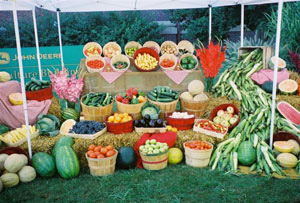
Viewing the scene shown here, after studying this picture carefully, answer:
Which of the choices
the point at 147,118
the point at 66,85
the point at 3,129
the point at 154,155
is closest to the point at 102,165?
the point at 154,155

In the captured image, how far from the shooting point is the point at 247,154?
4.75 metres

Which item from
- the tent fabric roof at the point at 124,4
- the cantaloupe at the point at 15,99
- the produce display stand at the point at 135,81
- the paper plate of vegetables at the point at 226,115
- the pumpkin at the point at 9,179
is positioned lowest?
the pumpkin at the point at 9,179

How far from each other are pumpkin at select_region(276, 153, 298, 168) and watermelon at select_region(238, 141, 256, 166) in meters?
0.42

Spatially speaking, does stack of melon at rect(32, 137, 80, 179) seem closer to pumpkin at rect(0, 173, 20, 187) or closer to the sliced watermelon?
pumpkin at rect(0, 173, 20, 187)

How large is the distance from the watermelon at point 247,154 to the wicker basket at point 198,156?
52cm

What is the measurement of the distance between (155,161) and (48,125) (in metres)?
2.27

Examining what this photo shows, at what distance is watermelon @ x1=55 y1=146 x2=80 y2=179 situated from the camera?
451cm

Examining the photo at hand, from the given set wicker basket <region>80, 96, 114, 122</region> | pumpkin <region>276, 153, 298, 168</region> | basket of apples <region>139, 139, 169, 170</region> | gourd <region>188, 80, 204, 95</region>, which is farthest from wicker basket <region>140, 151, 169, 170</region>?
gourd <region>188, 80, 204, 95</region>

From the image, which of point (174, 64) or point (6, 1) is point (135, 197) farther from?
point (6, 1)

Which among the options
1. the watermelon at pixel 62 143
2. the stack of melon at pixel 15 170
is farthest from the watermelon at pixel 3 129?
Answer: the watermelon at pixel 62 143

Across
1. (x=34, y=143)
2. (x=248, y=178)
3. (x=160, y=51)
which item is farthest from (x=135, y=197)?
(x=160, y=51)

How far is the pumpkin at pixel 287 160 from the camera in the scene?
15.3 ft

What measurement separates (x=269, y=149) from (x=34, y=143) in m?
4.10

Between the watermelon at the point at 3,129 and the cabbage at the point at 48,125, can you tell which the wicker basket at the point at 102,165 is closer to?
the cabbage at the point at 48,125
